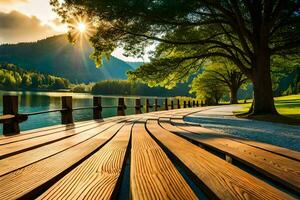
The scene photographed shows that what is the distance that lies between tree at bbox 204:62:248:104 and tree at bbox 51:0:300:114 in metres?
30.8

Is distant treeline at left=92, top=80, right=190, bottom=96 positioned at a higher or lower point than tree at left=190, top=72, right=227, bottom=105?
higher

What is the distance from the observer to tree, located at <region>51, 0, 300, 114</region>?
1311 centimetres

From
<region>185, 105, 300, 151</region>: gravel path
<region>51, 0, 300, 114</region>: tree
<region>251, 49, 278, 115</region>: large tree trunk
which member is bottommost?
<region>185, 105, 300, 151</region>: gravel path

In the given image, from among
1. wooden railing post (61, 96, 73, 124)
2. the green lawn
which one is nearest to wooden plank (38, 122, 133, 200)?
wooden railing post (61, 96, 73, 124)

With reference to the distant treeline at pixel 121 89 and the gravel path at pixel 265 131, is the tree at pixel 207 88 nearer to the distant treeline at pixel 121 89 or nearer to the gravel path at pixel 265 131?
the gravel path at pixel 265 131

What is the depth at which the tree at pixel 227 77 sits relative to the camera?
156 feet

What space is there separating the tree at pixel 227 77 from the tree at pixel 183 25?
30773 millimetres

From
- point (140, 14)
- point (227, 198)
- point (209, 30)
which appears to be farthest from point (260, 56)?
point (227, 198)

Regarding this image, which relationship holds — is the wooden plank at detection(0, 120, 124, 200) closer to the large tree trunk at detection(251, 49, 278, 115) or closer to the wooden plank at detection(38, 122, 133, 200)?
the wooden plank at detection(38, 122, 133, 200)

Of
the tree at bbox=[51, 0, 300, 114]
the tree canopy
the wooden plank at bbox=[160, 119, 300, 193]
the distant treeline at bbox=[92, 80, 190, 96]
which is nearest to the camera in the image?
the wooden plank at bbox=[160, 119, 300, 193]

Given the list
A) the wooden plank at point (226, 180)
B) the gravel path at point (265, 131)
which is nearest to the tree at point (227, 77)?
the gravel path at point (265, 131)

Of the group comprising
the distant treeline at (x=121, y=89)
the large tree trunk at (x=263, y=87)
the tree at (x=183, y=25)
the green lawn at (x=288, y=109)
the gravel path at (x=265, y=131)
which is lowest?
the gravel path at (x=265, y=131)

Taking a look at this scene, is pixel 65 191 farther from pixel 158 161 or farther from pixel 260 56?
pixel 260 56

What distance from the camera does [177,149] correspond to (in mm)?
3357
